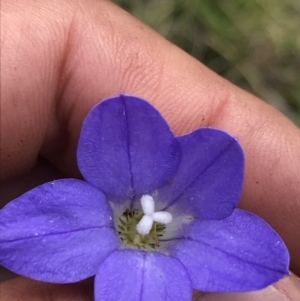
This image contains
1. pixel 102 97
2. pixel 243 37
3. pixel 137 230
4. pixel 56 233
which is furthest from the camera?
pixel 243 37

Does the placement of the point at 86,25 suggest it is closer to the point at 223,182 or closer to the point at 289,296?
the point at 223,182

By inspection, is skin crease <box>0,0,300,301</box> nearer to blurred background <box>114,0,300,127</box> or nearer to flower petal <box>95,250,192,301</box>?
flower petal <box>95,250,192,301</box>

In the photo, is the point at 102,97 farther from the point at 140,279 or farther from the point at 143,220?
the point at 140,279

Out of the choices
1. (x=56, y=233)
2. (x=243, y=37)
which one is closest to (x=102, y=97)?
(x=56, y=233)

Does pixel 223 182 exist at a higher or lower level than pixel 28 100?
higher

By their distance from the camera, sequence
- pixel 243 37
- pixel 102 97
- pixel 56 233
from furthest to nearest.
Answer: pixel 243 37, pixel 102 97, pixel 56 233

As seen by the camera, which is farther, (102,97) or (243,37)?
(243,37)

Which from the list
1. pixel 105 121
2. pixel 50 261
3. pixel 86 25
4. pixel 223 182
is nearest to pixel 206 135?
pixel 223 182
